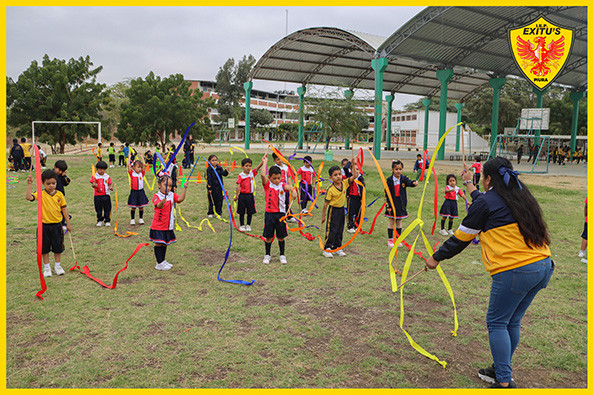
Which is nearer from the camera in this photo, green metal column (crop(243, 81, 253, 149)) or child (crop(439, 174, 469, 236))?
child (crop(439, 174, 469, 236))

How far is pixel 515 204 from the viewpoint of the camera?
3156 millimetres

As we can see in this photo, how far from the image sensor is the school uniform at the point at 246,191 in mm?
8586

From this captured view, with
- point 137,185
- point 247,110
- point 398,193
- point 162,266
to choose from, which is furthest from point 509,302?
point 247,110

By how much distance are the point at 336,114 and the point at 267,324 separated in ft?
85.6

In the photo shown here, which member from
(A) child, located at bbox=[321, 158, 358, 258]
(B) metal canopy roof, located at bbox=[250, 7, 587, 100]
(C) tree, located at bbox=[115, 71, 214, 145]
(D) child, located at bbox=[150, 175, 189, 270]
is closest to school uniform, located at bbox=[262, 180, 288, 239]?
(A) child, located at bbox=[321, 158, 358, 258]

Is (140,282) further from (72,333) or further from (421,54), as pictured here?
(421,54)

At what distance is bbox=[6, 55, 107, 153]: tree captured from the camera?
104 ft

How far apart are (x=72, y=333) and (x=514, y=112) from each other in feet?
194

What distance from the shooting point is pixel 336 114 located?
2938cm

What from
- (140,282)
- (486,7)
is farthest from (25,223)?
(486,7)

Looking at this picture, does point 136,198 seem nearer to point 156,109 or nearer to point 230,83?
point 156,109

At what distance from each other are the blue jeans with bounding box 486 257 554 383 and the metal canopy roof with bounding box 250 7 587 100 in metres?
20.0

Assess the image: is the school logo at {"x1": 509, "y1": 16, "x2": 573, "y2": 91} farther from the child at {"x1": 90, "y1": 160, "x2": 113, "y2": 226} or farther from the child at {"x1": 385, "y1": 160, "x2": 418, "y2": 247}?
the child at {"x1": 90, "y1": 160, "x2": 113, "y2": 226}

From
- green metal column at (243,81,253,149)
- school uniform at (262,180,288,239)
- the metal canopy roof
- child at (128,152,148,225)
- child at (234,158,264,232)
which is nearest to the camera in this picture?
school uniform at (262,180,288,239)
